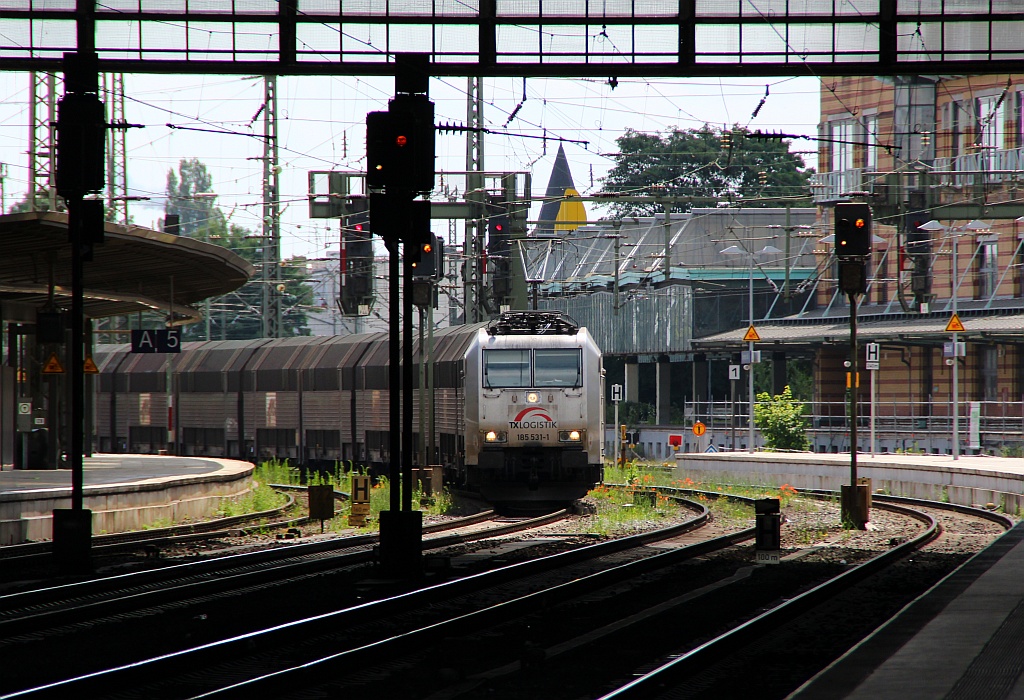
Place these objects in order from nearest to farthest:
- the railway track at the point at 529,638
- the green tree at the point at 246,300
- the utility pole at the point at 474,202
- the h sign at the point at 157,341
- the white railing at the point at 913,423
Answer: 1. the railway track at the point at 529,638
2. the h sign at the point at 157,341
3. the utility pole at the point at 474,202
4. the white railing at the point at 913,423
5. the green tree at the point at 246,300

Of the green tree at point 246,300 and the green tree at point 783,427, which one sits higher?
the green tree at point 246,300

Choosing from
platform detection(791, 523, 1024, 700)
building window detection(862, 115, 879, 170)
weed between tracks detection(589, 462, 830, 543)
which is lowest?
weed between tracks detection(589, 462, 830, 543)

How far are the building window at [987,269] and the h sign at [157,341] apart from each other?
30111 mm

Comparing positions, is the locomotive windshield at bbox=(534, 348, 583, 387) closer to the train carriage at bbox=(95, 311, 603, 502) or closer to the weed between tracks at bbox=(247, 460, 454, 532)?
the train carriage at bbox=(95, 311, 603, 502)

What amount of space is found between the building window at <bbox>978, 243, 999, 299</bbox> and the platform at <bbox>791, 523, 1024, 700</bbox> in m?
35.5

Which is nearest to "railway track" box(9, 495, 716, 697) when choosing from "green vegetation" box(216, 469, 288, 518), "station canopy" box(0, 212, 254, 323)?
"station canopy" box(0, 212, 254, 323)

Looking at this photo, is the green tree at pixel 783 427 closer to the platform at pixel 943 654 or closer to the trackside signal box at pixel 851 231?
the trackside signal box at pixel 851 231

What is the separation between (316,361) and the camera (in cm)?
3372

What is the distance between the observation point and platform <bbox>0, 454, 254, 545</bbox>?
56.2 ft

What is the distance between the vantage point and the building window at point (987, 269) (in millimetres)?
44219

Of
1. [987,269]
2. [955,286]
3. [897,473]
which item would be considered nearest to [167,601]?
[897,473]

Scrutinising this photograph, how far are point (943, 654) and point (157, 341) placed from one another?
19.9 m

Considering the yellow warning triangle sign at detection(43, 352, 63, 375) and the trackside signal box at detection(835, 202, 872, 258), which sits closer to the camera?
the trackside signal box at detection(835, 202, 872, 258)

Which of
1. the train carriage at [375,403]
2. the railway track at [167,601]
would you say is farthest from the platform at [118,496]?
the train carriage at [375,403]
